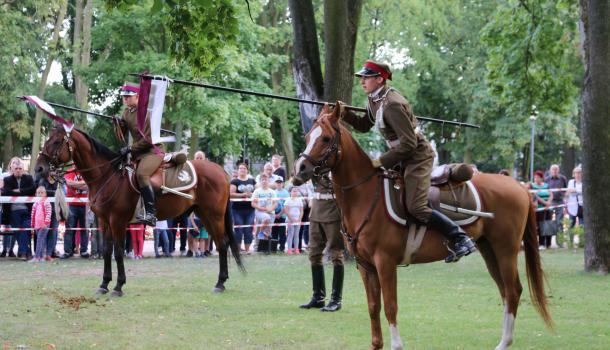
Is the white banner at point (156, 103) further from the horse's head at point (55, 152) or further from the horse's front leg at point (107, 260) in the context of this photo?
the horse's front leg at point (107, 260)

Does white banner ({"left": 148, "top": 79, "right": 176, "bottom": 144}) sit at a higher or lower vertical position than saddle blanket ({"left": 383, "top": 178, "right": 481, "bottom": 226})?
higher

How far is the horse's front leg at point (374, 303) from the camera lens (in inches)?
361

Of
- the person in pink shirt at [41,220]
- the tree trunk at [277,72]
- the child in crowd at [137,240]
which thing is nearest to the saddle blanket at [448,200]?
the person in pink shirt at [41,220]

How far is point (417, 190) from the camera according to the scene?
9.12 meters

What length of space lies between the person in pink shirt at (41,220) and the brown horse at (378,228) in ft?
41.8

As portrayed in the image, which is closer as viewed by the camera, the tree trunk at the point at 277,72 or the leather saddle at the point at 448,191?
the leather saddle at the point at 448,191

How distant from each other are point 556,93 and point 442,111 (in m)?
32.6

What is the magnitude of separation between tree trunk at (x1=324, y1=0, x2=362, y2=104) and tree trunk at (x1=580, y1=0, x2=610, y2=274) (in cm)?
465

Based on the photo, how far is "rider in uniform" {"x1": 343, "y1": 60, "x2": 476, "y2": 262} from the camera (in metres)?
9.09

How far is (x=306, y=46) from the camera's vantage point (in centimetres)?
1844

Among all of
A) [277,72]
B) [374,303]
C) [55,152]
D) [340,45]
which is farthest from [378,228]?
[277,72]

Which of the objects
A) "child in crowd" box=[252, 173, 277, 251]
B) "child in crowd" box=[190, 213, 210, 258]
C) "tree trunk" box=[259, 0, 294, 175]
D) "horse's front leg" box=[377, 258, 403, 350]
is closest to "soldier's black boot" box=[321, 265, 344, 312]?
"horse's front leg" box=[377, 258, 403, 350]

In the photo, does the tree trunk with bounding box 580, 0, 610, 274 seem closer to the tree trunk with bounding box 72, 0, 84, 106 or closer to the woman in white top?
the woman in white top

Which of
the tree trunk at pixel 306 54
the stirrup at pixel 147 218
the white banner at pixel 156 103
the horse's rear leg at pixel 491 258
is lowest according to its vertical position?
the horse's rear leg at pixel 491 258
